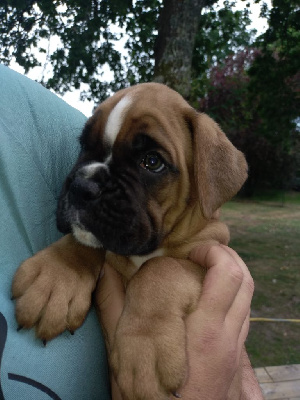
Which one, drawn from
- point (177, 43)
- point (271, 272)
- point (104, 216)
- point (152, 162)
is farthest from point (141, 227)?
point (271, 272)

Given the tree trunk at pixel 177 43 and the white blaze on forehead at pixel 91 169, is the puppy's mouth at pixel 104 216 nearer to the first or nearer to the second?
the white blaze on forehead at pixel 91 169

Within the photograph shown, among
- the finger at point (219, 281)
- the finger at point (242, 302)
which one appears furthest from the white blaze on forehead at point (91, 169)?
the finger at point (242, 302)

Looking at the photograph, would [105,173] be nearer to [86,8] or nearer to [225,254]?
[225,254]

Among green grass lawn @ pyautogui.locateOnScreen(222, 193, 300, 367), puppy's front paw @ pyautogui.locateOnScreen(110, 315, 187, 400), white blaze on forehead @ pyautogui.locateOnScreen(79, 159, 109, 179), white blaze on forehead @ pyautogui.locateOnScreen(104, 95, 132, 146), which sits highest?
white blaze on forehead @ pyautogui.locateOnScreen(104, 95, 132, 146)

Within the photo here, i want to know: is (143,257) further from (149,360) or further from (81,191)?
(149,360)

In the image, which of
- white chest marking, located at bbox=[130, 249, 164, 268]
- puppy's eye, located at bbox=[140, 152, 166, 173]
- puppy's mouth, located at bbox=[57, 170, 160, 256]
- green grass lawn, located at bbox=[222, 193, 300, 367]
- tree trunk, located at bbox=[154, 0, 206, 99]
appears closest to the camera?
puppy's mouth, located at bbox=[57, 170, 160, 256]

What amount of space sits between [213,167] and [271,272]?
7.91 meters

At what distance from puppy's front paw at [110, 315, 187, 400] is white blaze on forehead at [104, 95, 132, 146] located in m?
1.04

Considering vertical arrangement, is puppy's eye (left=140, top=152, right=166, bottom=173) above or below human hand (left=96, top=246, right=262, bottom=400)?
above

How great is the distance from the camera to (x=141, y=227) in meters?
2.27

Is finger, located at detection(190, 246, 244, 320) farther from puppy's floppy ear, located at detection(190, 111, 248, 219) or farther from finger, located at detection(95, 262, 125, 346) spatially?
finger, located at detection(95, 262, 125, 346)

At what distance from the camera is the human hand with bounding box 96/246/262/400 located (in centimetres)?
182

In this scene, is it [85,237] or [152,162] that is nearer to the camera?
[85,237]

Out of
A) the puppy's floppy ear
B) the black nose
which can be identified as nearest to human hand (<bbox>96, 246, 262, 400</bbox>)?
the puppy's floppy ear
